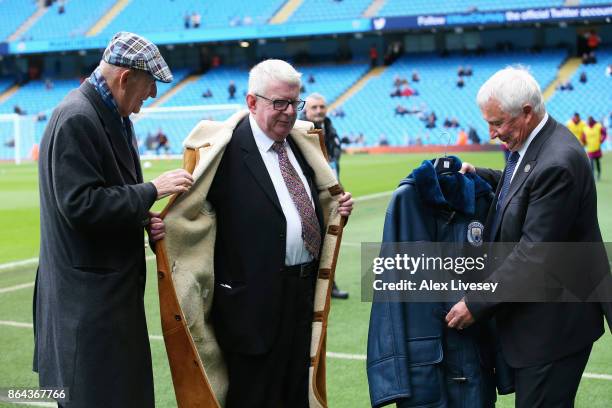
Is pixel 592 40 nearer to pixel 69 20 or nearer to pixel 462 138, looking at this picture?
pixel 462 138

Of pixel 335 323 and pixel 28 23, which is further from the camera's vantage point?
pixel 28 23

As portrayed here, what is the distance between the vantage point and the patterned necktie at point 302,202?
407cm

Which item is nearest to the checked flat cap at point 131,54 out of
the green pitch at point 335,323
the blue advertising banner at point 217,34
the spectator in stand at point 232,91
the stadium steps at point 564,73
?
the green pitch at point 335,323

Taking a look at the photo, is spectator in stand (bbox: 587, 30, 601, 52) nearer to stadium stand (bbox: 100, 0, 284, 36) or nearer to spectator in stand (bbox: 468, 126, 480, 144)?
spectator in stand (bbox: 468, 126, 480, 144)

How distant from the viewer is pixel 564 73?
44.8 meters

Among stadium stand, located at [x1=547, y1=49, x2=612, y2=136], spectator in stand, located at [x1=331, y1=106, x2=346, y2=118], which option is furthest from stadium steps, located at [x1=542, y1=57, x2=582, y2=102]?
spectator in stand, located at [x1=331, y1=106, x2=346, y2=118]

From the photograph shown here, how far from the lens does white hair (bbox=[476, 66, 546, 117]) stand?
11.6 feet

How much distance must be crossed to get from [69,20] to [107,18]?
9.04ft

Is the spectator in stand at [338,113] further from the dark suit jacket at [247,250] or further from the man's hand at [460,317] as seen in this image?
the man's hand at [460,317]

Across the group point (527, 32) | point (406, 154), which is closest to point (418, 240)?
point (406, 154)

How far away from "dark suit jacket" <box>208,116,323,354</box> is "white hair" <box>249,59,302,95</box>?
11.3 inches

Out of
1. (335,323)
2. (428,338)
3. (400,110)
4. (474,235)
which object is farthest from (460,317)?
(400,110)

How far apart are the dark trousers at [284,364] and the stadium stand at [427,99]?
37.6 m

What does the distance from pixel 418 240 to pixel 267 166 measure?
806 mm
